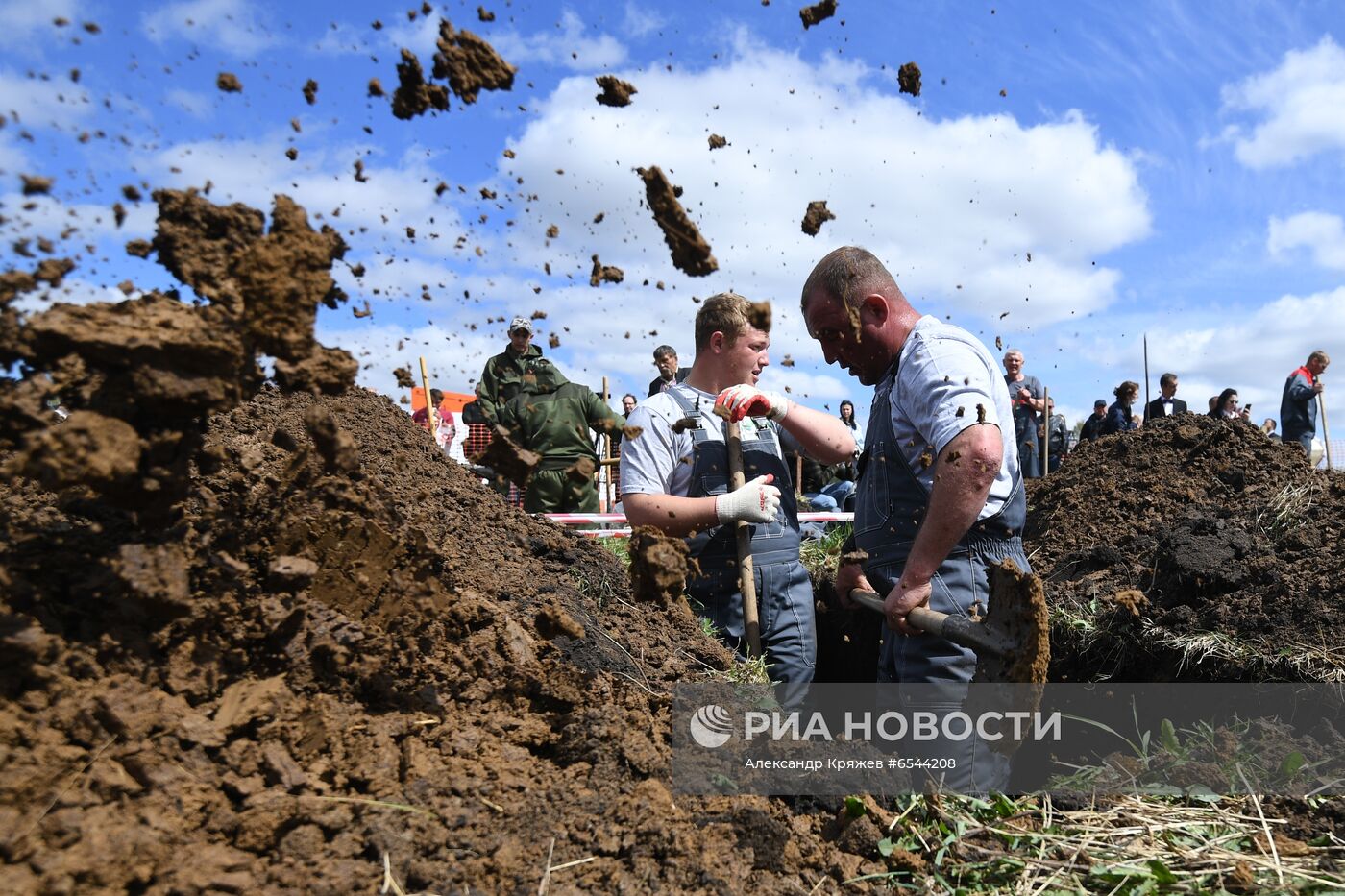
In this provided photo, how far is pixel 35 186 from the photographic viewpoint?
1.94 metres

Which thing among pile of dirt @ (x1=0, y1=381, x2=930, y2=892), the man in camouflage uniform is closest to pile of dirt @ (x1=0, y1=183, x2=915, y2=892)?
pile of dirt @ (x1=0, y1=381, x2=930, y2=892)

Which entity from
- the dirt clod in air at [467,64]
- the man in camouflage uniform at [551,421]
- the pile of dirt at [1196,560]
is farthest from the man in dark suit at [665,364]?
the dirt clod in air at [467,64]

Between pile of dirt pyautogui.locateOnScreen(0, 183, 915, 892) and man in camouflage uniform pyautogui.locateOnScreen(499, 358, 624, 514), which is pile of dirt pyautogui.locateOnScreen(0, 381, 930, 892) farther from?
man in camouflage uniform pyautogui.locateOnScreen(499, 358, 624, 514)

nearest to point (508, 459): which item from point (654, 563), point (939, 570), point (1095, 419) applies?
point (654, 563)

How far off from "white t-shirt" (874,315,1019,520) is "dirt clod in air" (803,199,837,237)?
0.65m

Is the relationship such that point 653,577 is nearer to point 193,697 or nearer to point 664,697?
point 664,697

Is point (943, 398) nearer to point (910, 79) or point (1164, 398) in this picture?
point (910, 79)

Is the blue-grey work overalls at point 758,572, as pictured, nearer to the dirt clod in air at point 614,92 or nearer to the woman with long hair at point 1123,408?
the dirt clod in air at point 614,92

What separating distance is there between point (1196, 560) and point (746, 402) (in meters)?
3.00

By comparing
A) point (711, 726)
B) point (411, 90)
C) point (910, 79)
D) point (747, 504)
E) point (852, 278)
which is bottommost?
point (711, 726)

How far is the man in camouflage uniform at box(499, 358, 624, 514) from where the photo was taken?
291 inches

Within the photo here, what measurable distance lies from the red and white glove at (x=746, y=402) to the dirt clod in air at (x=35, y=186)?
2487mm

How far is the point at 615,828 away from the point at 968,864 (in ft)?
2.62

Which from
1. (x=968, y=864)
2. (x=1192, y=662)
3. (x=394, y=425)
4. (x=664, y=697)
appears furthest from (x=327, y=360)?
(x=1192, y=662)
